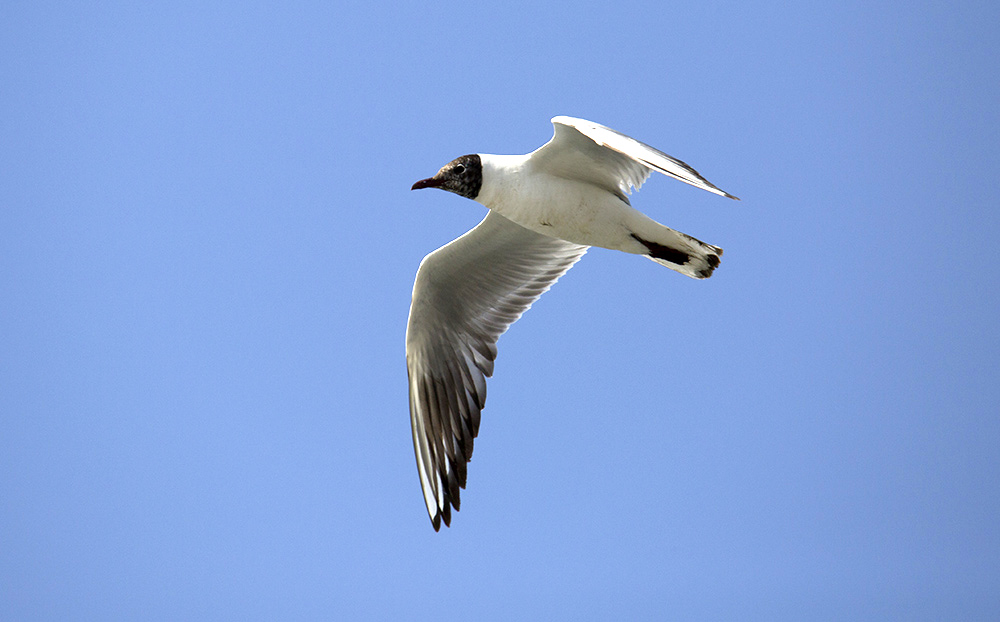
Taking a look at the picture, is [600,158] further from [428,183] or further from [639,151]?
[428,183]

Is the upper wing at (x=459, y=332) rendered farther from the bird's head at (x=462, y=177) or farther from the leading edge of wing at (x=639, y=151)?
the leading edge of wing at (x=639, y=151)

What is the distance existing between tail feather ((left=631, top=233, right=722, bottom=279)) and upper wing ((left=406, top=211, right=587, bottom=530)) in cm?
97

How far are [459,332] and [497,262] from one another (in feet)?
1.80

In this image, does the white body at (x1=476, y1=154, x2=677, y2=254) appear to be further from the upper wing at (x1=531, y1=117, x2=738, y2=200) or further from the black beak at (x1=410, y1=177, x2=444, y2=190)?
the black beak at (x1=410, y1=177, x2=444, y2=190)

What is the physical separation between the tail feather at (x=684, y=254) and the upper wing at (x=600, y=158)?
40cm

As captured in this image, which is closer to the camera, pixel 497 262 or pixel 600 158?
pixel 600 158

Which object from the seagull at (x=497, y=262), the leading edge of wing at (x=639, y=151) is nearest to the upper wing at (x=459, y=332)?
the seagull at (x=497, y=262)

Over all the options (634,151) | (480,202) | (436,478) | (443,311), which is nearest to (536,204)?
(480,202)

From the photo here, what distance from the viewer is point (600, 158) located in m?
6.05

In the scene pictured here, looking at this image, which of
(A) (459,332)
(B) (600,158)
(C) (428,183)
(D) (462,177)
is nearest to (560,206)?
(B) (600,158)

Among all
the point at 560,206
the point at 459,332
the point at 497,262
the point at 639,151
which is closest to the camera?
the point at 639,151

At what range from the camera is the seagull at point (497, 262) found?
19.7 feet

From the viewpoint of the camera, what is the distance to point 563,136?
19.2ft

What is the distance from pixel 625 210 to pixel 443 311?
1573mm
